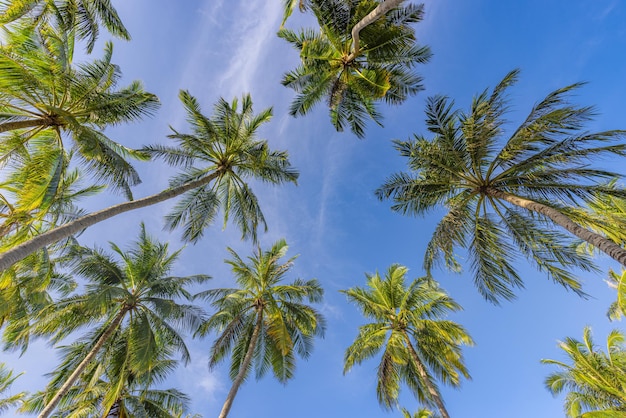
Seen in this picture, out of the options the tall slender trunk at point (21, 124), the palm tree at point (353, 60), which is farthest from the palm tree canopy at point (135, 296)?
the palm tree at point (353, 60)

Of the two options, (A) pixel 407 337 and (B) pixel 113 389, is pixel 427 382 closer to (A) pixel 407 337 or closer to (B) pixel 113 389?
(A) pixel 407 337

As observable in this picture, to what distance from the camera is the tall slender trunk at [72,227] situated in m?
6.18

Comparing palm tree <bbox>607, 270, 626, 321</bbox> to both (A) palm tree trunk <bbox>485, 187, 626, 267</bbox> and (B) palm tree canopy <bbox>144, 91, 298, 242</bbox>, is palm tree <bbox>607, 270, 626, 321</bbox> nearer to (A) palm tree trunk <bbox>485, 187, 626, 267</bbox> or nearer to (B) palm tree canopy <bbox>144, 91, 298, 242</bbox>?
(A) palm tree trunk <bbox>485, 187, 626, 267</bbox>

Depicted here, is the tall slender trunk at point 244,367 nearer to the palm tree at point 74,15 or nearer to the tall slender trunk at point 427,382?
the tall slender trunk at point 427,382

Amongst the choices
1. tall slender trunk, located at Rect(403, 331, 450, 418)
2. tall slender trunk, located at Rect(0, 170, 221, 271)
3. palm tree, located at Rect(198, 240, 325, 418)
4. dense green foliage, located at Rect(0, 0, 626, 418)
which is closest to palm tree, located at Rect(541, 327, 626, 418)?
dense green foliage, located at Rect(0, 0, 626, 418)

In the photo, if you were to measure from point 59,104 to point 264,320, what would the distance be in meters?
12.1

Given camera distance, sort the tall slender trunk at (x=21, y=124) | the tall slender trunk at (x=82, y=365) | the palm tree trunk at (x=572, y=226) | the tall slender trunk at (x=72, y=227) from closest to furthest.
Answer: the tall slender trunk at (x=72, y=227), the palm tree trunk at (x=572, y=226), the tall slender trunk at (x=21, y=124), the tall slender trunk at (x=82, y=365)

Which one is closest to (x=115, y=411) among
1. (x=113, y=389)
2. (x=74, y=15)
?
(x=113, y=389)

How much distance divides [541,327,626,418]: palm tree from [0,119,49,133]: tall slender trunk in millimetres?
16044

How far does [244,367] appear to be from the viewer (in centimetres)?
1355

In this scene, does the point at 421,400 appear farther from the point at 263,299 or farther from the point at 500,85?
the point at 500,85

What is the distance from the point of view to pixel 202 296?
15.4 m

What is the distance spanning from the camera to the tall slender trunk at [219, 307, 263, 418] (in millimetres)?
12514

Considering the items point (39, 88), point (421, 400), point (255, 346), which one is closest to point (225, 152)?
point (39, 88)
